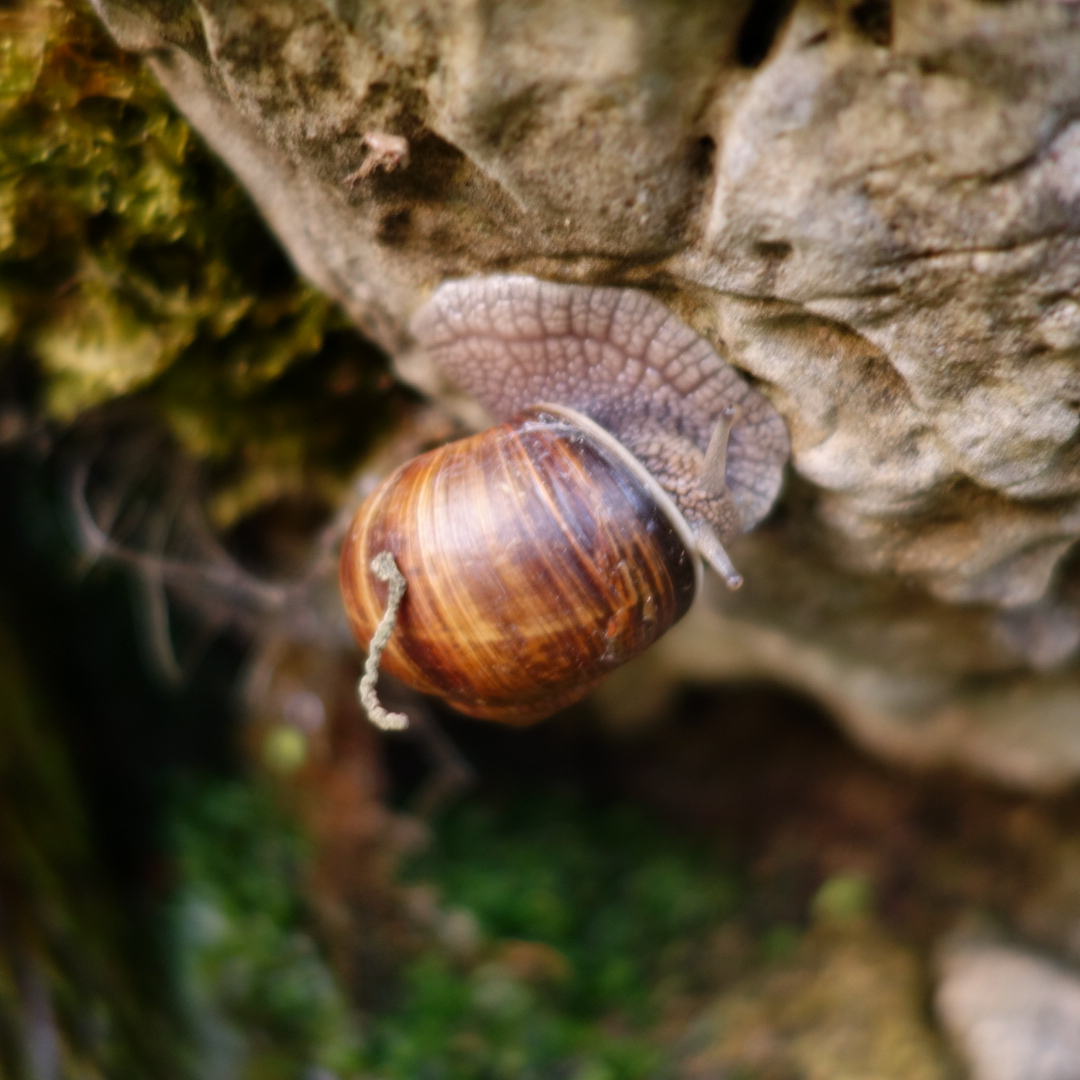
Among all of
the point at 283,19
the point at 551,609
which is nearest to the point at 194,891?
the point at 551,609

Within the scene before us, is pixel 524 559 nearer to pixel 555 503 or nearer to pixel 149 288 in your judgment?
pixel 555 503

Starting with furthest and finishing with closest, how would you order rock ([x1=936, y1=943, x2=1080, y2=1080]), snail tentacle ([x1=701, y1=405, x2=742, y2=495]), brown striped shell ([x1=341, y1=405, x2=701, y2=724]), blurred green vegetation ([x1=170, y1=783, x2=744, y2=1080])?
1. blurred green vegetation ([x1=170, y1=783, x2=744, y2=1080])
2. rock ([x1=936, y1=943, x2=1080, y2=1080])
3. snail tentacle ([x1=701, y1=405, x2=742, y2=495])
4. brown striped shell ([x1=341, y1=405, x2=701, y2=724])

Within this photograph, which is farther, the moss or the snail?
the moss

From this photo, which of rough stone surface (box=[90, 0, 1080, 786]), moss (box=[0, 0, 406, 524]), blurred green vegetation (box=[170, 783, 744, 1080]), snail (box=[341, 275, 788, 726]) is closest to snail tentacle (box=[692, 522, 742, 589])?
snail (box=[341, 275, 788, 726])

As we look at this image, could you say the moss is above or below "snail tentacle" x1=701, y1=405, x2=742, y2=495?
above

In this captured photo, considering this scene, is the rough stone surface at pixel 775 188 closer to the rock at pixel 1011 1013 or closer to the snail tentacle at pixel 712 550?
the snail tentacle at pixel 712 550

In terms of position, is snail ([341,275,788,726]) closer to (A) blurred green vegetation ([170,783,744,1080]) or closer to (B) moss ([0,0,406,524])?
(B) moss ([0,0,406,524])

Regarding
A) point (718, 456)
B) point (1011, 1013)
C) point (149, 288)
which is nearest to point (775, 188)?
point (718, 456)

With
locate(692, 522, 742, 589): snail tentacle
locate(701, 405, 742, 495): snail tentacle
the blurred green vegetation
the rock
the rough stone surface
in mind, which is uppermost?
the rough stone surface
